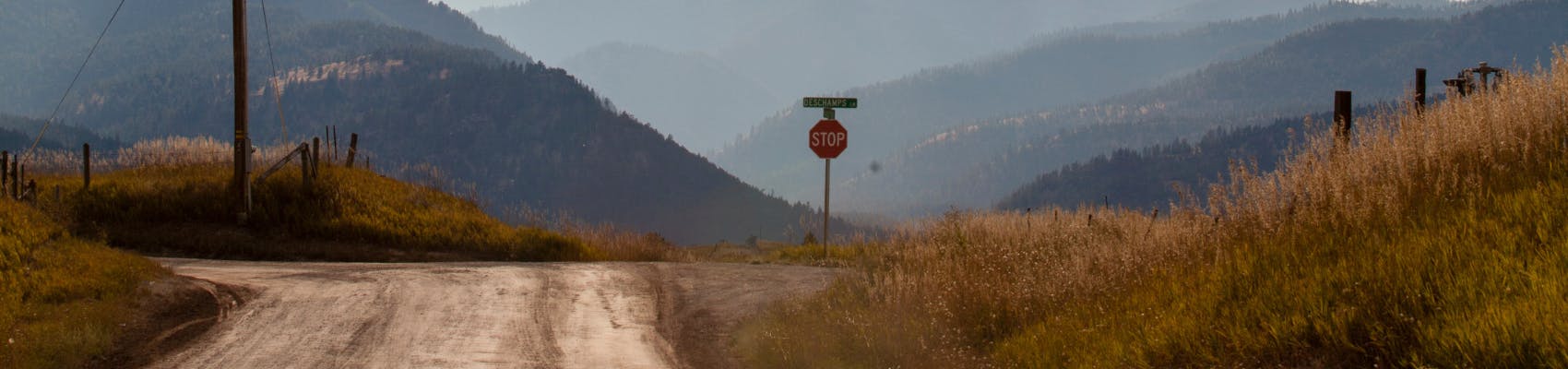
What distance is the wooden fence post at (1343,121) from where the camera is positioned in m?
10.4

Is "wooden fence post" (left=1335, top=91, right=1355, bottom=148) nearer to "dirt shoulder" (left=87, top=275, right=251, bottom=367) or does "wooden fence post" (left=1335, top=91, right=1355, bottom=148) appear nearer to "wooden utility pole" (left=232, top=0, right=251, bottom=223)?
"dirt shoulder" (left=87, top=275, right=251, bottom=367)

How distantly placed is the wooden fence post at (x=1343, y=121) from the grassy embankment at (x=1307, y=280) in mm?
189

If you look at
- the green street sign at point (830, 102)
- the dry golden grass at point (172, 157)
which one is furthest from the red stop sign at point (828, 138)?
the dry golden grass at point (172, 157)

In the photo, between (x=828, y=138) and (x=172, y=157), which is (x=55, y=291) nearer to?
(x=828, y=138)

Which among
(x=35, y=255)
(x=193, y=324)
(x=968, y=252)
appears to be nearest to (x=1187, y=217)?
(x=968, y=252)

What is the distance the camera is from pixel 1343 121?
35.8 ft

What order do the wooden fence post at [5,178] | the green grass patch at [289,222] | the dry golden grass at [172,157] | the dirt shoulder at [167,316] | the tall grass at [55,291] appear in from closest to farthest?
the tall grass at [55,291], the dirt shoulder at [167,316], the wooden fence post at [5,178], the green grass patch at [289,222], the dry golden grass at [172,157]

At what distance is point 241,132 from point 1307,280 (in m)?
21.9

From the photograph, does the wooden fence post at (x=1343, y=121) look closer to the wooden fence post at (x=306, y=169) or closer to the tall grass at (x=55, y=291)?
the tall grass at (x=55, y=291)

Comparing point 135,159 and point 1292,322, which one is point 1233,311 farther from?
point 135,159

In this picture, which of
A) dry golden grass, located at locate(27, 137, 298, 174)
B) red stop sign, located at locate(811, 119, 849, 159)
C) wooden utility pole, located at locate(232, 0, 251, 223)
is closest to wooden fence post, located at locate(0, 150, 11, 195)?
dry golden grass, located at locate(27, 137, 298, 174)

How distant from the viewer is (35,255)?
1292cm

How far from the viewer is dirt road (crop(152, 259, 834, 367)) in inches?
376

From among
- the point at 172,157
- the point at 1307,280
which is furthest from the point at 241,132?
the point at 1307,280
